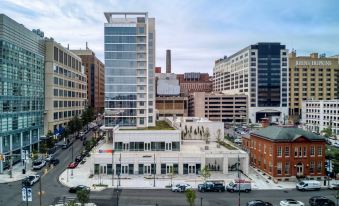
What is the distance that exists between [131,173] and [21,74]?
33867 millimetres

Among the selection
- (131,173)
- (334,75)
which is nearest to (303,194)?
(131,173)

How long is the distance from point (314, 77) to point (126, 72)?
11716 cm

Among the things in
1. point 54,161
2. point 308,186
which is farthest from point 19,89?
point 308,186

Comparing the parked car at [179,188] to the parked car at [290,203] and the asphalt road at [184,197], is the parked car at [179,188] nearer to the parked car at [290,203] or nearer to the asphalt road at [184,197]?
the asphalt road at [184,197]

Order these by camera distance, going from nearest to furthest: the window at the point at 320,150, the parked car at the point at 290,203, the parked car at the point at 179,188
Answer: the parked car at the point at 290,203 < the parked car at the point at 179,188 < the window at the point at 320,150

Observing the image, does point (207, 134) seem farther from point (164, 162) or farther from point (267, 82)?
point (267, 82)

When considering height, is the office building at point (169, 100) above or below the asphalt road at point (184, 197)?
above

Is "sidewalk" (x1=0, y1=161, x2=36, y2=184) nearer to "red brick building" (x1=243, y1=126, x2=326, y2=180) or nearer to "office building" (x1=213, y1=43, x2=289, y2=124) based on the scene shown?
"red brick building" (x1=243, y1=126, x2=326, y2=180)

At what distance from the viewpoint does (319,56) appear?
174 meters

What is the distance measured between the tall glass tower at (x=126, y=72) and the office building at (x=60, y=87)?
1740 cm

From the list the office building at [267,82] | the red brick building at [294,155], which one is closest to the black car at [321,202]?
the red brick building at [294,155]

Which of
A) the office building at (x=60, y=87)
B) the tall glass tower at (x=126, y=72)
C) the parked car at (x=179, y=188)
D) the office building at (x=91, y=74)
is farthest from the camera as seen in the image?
the office building at (x=91, y=74)

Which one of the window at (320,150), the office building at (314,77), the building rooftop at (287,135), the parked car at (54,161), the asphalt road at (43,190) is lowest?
the asphalt road at (43,190)

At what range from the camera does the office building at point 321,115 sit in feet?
379
